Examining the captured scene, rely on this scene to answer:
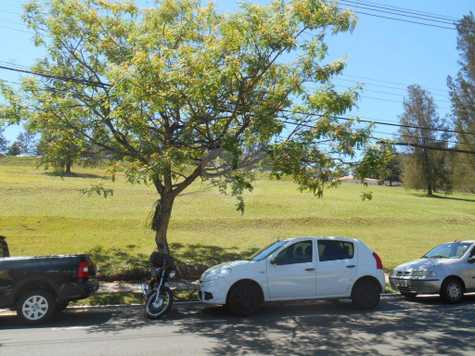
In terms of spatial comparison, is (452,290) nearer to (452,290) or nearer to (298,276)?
(452,290)

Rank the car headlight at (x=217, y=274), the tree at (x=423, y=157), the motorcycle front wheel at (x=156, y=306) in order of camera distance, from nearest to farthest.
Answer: the motorcycle front wheel at (x=156, y=306)
the car headlight at (x=217, y=274)
the tree at (x=423, y=157)

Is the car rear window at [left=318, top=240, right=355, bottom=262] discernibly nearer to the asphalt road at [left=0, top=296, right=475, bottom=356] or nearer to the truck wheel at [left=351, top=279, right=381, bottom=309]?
the truck wheel at [left=351, top=279, right=381, bottom=309]

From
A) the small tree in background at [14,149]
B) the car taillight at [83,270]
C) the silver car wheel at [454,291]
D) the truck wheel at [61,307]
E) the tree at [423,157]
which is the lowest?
the truck wheel at [61,307]

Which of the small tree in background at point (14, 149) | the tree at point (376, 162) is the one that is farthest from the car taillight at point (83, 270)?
the small tree in background at point (14, 149)

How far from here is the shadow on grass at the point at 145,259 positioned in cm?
1545

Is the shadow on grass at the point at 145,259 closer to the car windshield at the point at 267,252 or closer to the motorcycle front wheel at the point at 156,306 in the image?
the motorcycle front wheel at the point at 156,306

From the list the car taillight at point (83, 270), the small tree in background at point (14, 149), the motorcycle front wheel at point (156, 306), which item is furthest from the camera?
the small tree in background at point (14, 149)

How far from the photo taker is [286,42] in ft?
41.1

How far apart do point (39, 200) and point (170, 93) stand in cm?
1998

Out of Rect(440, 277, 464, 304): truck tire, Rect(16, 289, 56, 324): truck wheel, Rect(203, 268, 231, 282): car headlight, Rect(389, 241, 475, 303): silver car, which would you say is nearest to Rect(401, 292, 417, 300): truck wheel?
Rect(389, 241, 475, 303): silver car

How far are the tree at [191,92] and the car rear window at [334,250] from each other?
257cm

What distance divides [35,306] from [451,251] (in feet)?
31.2

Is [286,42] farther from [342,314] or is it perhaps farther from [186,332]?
[186,332]

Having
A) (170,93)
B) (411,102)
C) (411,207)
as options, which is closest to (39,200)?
(170,93)
